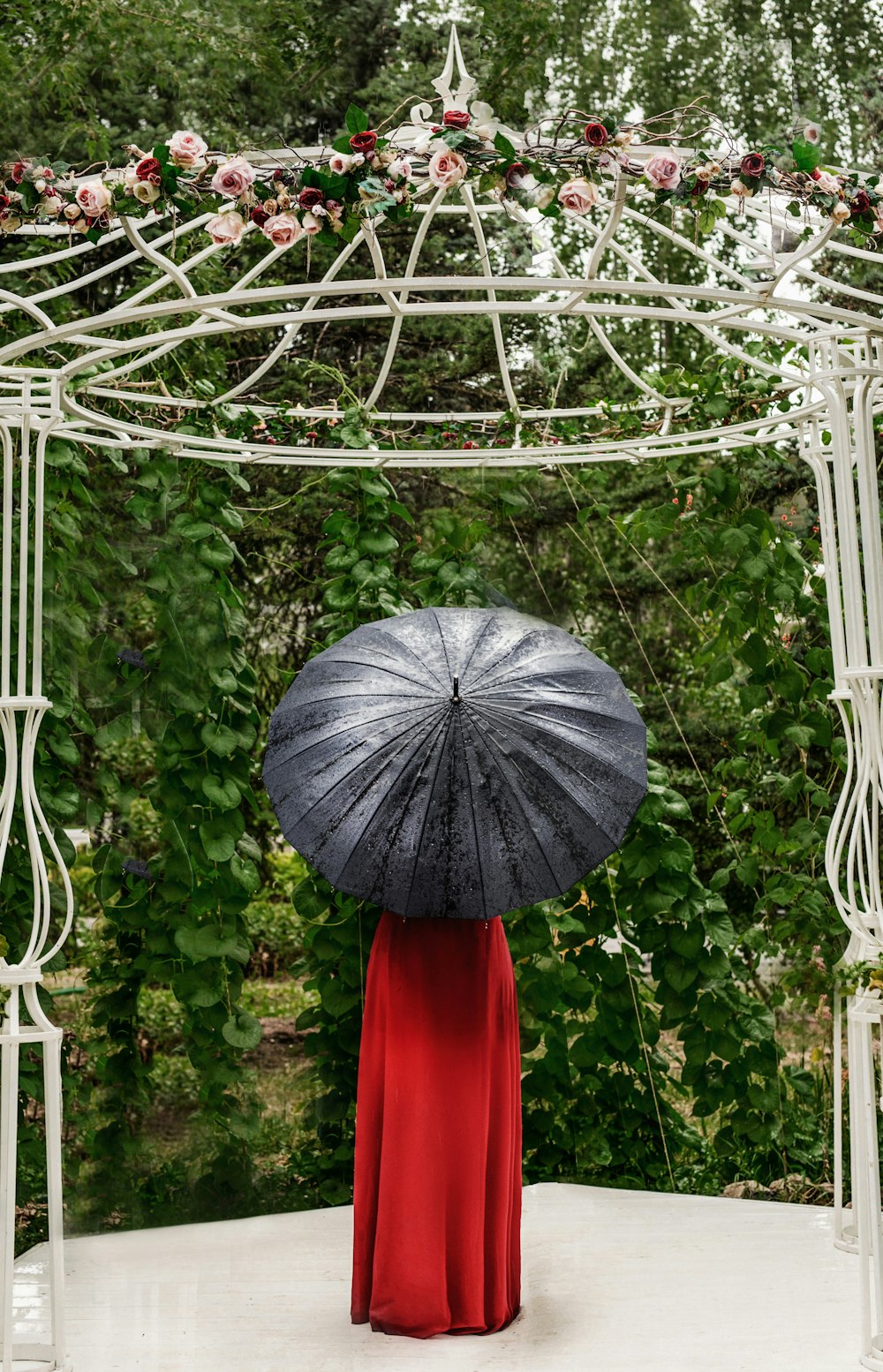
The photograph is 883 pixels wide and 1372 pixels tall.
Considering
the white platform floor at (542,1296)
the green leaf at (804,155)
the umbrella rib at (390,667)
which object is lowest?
the white platform floor at (542,1296)

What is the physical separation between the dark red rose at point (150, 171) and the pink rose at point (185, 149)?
33mm

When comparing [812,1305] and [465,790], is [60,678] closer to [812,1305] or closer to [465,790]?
[465,790]

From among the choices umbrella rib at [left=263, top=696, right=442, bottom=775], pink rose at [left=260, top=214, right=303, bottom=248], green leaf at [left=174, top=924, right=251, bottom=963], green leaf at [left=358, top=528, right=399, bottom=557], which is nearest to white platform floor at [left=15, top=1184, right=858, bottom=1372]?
green leaf at [left=174, top=924, right=251, bottom=963]

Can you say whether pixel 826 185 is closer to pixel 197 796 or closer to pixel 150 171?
pixel 150 171

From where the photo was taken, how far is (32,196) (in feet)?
9.07

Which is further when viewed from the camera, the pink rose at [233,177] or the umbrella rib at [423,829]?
the umbrella rib at [423,829]

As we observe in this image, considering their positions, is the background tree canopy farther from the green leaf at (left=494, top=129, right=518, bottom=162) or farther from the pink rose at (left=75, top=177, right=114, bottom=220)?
the green leaf at (left=494, top=129, right=518, bottom=162)

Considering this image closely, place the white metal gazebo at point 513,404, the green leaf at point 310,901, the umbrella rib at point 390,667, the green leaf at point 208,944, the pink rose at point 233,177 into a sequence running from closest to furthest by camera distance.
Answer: the pink rose at point 233,177 → the white metal gazebo at point 513,404 → the umbrella rib at point 390,667 → the green leaf at point 208,944 → the green leaf at point 310,901

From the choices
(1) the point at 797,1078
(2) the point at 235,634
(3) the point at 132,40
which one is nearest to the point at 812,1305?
(1) the point at 797,1078

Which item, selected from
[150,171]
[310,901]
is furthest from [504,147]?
[310,901]

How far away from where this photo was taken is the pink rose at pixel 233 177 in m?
2.49

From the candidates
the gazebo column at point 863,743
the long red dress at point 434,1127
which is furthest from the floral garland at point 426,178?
the long red dress at point 434,1127

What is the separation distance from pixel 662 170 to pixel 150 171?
3.04ft

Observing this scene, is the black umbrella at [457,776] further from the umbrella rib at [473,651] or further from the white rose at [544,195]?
the white rose at [544,195]
